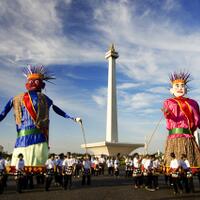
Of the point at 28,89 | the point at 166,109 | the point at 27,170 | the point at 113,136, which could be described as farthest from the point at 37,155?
the point at 113,136

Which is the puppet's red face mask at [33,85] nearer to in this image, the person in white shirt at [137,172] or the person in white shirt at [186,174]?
the person in white shirt at [137,172]

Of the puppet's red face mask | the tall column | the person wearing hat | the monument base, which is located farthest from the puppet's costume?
the tall column

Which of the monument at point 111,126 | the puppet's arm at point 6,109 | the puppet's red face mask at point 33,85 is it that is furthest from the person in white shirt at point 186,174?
the monument at point 111,126

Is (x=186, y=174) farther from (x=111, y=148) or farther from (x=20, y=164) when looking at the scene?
(x=111, y=148)

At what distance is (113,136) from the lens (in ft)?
172

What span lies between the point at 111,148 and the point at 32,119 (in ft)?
124

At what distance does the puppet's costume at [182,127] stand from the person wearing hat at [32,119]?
168 inches

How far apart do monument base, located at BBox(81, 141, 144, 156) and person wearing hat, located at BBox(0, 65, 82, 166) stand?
35.2 metres

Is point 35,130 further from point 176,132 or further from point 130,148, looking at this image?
point 130,148

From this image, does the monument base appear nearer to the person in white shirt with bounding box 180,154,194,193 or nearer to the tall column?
the tall column

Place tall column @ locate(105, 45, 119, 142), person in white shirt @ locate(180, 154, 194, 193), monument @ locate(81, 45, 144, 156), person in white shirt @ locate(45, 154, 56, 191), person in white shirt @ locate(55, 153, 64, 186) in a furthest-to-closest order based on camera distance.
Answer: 1. tall column @ locate(105, 45, 119, 142)
2. monument @ locate(81, 45, 144, 156)
3. person in white shirt @ locate(55, 153, 64, 186)
4. person in white shirt @ locate(45, 154, 56, 191)
5. person in white shirt @ locate(180, 154, 194, 193)

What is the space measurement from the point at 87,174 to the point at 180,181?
17.5 feet

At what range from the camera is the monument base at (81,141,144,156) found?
51.2 meters

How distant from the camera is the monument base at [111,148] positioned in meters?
51.2
